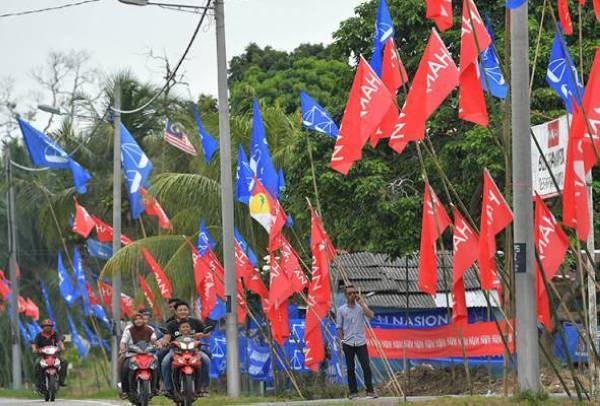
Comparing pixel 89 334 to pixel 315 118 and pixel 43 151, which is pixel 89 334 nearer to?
pixel 43 151

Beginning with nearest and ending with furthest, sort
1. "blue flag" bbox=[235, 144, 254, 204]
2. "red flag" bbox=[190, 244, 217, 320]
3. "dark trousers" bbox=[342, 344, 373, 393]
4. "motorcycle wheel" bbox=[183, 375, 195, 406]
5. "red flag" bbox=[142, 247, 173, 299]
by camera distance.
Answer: "motorcycle wheel" bbox=[183, 375, 195, 406], "dark trousers" bbox=[342, 344, 373, 393], "blue flag" bbox=[235, 144, 254, 204], "red flag" bbox=[190, 244, 217, 320], "red flag" bbox=[142, 247, 173, 299]

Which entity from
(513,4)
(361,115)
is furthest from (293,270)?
(513,4)

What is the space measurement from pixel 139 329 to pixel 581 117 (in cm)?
744

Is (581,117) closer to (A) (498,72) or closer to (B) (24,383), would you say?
(A) (498,72)

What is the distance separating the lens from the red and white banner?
2336 cm

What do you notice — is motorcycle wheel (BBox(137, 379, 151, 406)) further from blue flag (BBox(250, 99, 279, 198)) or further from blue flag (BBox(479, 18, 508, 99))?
blue flag (BBox(479, 18, 508, 99))

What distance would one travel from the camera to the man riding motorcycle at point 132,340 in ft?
61.7

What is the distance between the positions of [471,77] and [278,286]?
27.2ft

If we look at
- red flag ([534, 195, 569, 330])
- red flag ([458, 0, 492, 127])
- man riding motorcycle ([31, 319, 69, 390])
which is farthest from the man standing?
man riding motorcycle ([31, 319, 69, 390])

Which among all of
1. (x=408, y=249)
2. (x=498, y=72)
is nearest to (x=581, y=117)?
(x=498, y=72)

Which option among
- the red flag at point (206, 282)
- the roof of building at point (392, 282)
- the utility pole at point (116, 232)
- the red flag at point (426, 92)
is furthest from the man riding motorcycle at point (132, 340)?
the utility pole at point (116, 232)

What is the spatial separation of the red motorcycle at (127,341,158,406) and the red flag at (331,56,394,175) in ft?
12.5

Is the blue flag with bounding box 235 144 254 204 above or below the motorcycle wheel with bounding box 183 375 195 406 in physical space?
above

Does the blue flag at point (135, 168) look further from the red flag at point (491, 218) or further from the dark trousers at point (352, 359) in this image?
the red flag at point (491, 218)
